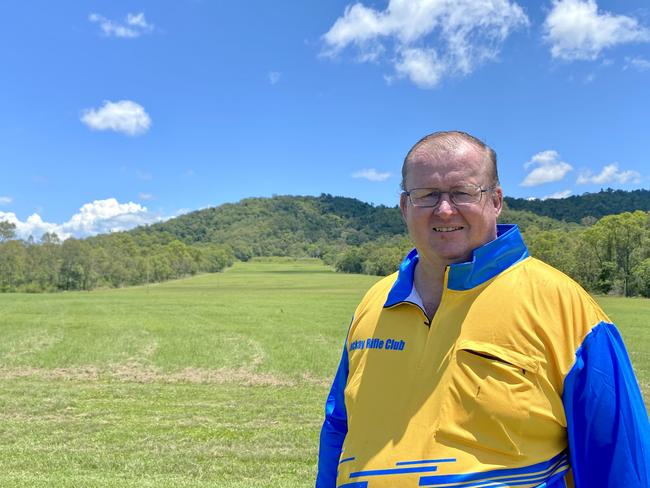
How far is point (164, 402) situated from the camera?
482 inches

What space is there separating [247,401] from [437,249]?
11.8 metres

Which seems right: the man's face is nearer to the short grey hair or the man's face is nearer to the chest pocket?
the short grey hair

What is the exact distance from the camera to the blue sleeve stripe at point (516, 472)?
1.68 metres

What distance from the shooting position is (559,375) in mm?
1692

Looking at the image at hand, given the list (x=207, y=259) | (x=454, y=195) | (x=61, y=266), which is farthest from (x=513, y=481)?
(x=207, y=259)

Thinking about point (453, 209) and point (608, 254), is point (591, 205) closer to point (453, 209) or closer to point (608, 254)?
point (608, 254)

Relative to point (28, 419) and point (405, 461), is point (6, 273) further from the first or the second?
point (405, 461)

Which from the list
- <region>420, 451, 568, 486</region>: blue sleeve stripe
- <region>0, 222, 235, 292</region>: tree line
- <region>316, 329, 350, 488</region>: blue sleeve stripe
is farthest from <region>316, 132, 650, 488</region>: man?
<region>0, 222, 235, 292</region>: tree line

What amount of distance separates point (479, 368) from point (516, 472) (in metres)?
0.35

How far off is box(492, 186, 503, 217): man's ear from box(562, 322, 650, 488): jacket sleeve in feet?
2.02

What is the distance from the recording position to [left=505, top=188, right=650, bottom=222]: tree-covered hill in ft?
546

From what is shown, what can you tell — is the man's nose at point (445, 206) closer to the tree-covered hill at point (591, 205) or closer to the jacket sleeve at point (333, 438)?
the jacket sleeve at point (333, 438)

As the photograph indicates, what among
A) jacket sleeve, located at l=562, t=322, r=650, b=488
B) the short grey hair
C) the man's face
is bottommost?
jacket sleeve, located at l=562, t=322, r=650, b=488

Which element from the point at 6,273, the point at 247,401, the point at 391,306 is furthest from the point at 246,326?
the point at 6,273
